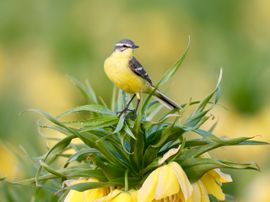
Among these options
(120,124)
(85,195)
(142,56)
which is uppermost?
(120,124)

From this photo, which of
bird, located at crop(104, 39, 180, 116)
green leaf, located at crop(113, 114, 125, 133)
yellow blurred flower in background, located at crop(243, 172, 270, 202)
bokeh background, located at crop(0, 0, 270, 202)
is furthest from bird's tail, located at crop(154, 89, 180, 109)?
yellow blurred flower in background, located at crop(243, 172, 270, 202)

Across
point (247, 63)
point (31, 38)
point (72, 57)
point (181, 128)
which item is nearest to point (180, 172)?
point (181, 128)

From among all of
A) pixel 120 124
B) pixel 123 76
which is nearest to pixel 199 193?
pixel 120 124

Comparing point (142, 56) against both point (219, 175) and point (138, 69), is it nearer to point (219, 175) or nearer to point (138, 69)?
point (138, 69)

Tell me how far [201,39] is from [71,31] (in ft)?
3.35

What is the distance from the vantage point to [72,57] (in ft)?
20.2

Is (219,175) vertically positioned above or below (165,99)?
below

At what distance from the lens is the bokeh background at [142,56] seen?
3781 millimetres

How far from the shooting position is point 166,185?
1774 mm

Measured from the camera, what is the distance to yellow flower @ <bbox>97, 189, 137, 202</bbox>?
5.94ft

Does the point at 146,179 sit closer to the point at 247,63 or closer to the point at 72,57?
the point at 247,63

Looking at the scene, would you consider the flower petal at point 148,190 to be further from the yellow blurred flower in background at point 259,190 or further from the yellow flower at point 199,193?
the yellow blurred flower in background at point 259,190

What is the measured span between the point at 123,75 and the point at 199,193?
364 mm

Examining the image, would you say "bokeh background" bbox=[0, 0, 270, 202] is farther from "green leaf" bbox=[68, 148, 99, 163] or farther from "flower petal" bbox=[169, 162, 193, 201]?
"flower petal" bbox=[169, 162, 193, 201]
